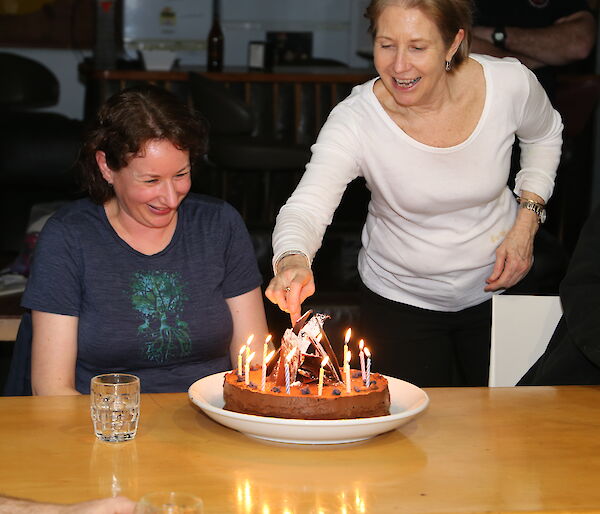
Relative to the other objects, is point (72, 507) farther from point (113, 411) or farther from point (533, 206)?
point (533, 206)

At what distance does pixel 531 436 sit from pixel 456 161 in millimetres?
789

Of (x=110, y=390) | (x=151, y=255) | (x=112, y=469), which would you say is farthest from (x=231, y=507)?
(x=151, y=255)

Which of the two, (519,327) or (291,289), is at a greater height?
(291,289)

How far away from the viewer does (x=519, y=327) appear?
2072 millimetres

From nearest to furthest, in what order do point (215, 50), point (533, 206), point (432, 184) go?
1. point (432, 184)
2. point (533, 206)
3. point (215, 50)

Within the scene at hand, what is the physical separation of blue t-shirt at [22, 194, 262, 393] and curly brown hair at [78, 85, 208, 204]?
7cm

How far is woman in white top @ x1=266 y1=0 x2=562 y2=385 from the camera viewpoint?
2000 millimetres

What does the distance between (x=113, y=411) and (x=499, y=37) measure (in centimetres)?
247

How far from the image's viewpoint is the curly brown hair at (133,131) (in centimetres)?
200

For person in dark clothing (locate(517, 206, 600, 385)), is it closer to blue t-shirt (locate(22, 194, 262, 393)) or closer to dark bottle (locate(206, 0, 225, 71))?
blue t-shirt (locate(22, 194, 262, 393))

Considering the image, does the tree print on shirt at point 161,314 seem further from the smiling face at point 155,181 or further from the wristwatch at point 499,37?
the wristwatch at point 499,37

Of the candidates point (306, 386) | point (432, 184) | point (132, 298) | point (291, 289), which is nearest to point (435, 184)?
point (432, 184)

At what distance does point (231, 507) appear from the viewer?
123cm

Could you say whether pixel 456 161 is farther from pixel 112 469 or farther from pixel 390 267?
pixel 112 469
